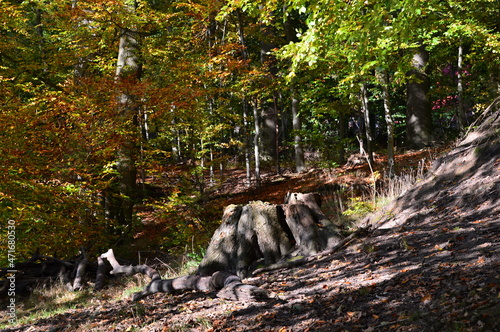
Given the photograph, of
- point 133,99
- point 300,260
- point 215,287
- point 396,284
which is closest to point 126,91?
point 133,99

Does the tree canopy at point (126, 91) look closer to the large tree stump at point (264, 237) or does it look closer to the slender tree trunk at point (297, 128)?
the slender tree trunk at point (297, 128)

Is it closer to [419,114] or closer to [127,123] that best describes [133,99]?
[127,123]

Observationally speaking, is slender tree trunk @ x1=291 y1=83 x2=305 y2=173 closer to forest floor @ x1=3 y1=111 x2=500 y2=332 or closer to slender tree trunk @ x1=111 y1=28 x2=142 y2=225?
slender tree trunk @ x1=111 y1=28 x2=142 y2=225

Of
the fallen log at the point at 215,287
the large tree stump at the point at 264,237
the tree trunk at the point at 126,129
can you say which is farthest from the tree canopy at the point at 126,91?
the fallen log at the point at 215,287

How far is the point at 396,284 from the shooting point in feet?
10.3

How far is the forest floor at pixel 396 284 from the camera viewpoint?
2545 millimetres

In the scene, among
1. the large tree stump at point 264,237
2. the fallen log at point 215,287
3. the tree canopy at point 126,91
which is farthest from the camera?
the tree canopy at point 126,91

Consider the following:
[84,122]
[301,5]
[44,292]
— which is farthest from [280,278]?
[84,122]

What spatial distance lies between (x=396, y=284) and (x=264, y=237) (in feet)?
7.99

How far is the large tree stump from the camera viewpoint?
17.0 ft

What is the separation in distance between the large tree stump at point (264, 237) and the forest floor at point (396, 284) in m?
0.47

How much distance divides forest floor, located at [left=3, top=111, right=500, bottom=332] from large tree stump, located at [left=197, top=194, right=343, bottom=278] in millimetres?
468

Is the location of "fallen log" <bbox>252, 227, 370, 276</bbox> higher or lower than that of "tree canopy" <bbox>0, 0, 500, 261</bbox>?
lower

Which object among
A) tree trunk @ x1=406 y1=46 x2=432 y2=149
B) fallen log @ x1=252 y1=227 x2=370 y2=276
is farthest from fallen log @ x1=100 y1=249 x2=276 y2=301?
tree trunk @ x1=406 y1=46 x2=432 y2=149
